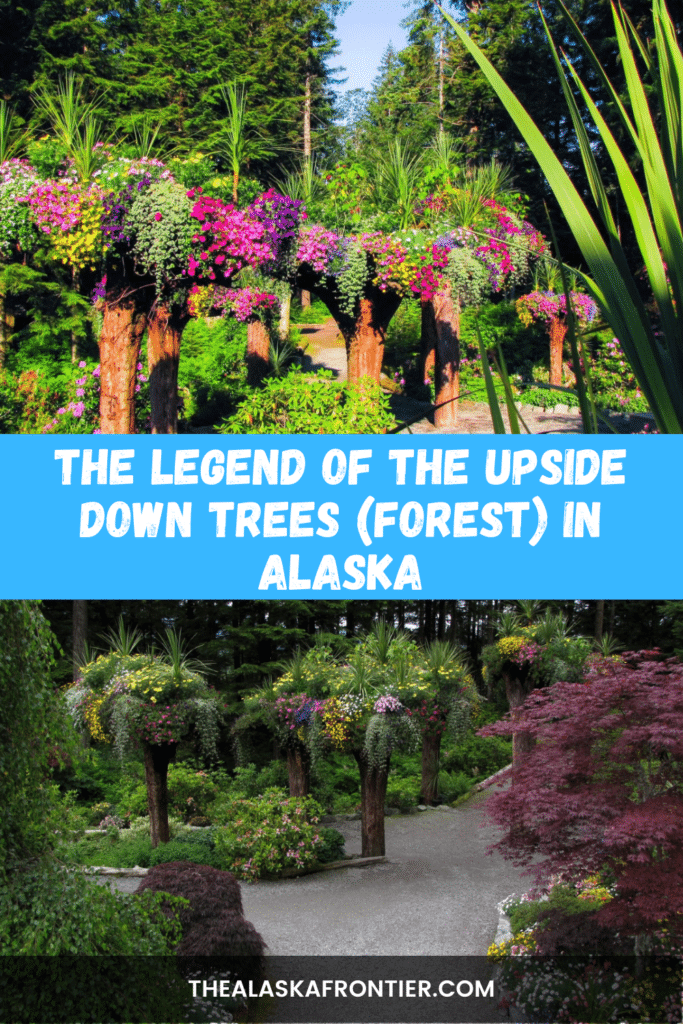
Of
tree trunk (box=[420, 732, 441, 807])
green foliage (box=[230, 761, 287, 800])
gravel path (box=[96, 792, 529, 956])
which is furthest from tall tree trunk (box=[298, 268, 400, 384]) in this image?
green foliage (box=[230, 761, 287, 800])

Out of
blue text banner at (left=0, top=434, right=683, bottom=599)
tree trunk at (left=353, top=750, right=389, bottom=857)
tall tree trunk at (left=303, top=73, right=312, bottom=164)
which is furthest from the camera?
tree trunk at (left=353, top=750, right=389, bottom=857)

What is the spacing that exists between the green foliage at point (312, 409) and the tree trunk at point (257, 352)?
0.50m

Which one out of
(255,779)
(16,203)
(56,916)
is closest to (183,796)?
(255,779)

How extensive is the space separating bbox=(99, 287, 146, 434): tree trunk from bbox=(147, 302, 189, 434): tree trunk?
0.61 ft

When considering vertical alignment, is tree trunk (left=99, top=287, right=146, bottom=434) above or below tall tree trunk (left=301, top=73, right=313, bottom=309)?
below

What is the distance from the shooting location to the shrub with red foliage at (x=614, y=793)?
18.5ft

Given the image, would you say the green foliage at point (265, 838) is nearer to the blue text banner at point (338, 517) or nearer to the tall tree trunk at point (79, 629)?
the tall tree trunk at point (79, 629)

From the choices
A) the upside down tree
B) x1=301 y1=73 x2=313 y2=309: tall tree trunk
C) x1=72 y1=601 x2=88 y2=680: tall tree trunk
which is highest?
x1=301 y1=73 x2=313 y2=309: tall tree trunk

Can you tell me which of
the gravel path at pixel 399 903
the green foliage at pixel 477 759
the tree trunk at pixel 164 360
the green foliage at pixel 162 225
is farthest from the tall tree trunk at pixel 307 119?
the green foliage at pixel 477 759

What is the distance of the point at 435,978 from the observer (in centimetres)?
755

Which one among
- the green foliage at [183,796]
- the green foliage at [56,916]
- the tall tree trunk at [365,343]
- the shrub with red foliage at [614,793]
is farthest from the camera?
the green foliage at [183,796]

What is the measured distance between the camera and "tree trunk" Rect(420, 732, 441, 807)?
13.5m

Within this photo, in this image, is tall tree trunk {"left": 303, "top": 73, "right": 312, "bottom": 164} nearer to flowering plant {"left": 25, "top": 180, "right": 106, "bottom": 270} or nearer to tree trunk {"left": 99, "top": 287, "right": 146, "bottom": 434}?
flowering plant {"left": 25, "top": 180, "right": 106, "bottom": 270}

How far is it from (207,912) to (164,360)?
5.82 metres
